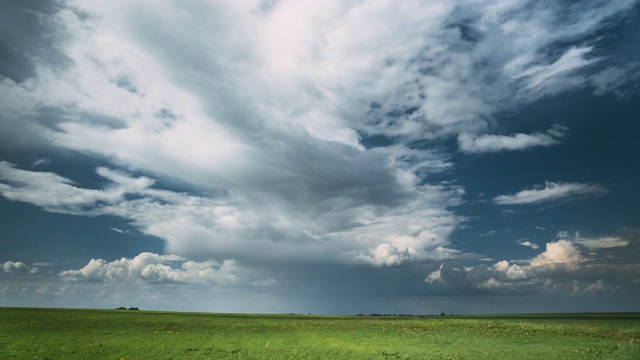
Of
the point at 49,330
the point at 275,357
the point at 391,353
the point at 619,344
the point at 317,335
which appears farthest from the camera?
the point at 317,335

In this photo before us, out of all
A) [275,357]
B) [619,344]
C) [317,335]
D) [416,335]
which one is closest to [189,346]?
[275,357]

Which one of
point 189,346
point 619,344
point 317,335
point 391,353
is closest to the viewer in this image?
point 391,353

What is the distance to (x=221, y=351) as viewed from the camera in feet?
125

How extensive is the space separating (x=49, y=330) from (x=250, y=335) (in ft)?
84.2

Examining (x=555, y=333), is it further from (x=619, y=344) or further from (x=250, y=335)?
(x=250, y=335)

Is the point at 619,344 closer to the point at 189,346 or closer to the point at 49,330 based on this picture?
the point at 189,346

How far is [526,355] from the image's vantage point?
36.9 meters

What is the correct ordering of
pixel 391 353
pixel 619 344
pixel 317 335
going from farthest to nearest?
pixel 317 335
pixel 619 344
pixel 391 353

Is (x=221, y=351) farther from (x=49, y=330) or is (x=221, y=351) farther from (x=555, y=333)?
(x=555, y=333)

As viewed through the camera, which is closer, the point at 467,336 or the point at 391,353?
the point at 391,353

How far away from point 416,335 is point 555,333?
19.0 m

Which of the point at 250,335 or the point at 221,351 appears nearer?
the point at 221,351

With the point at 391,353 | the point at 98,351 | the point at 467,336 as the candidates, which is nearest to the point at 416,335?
the point at 467,336

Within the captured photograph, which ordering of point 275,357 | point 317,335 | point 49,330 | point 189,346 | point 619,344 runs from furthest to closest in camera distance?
point 317,335
point 49,330
point 619,344
point 189,346
point 275,357
